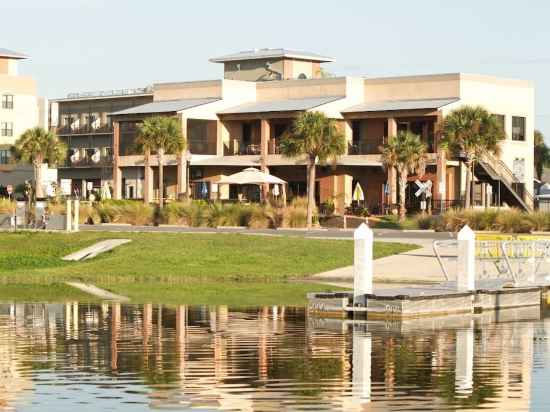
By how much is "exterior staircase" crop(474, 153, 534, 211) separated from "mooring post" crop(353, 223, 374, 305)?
→ 5450 cm

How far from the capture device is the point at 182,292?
43.2 metres

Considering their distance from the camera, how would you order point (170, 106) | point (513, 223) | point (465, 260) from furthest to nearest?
1. point (170, 106)
2. point (513, 223)
3. point (465, 260)

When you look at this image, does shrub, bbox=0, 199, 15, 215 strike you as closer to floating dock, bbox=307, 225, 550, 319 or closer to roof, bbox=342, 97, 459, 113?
roof, bbox=342, 97, 459, 113

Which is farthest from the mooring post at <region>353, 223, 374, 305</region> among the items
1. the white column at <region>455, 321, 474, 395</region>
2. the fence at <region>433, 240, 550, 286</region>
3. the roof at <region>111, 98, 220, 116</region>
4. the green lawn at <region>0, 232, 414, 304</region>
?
the roof at <region>111, 98, 220, 116</region>

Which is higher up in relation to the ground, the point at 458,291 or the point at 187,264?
the point at 187,264

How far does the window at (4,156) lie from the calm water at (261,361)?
90430 millimetres

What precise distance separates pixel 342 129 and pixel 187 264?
1713 inches

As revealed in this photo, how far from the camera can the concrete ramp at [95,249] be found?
55250mm

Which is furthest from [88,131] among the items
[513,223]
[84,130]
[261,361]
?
[261,361]

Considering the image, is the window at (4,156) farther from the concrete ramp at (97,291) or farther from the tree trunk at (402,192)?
the concrete ramp at (97,291)

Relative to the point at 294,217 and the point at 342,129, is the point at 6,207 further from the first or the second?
the point at 342,129

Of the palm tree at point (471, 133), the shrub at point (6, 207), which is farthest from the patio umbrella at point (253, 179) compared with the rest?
the shrub at point (6, 207)

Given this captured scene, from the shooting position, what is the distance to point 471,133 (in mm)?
85125

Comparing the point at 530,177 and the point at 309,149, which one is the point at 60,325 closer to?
Result: the point at 309,149
